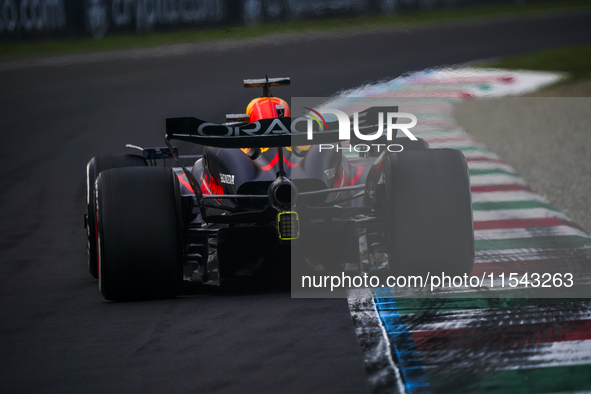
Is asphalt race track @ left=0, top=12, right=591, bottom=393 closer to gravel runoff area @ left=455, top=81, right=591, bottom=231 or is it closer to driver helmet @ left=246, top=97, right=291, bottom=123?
gravel runoff area @ left=455, top=81, right=591, bottom=231

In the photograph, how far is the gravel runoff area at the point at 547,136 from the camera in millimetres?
9992

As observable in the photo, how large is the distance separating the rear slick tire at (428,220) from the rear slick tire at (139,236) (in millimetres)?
1425

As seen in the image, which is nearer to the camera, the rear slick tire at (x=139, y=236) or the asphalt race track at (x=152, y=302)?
the asphalt race track at (x=152, y=302)

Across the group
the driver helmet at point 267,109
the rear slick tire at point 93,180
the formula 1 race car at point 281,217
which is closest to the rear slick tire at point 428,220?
the formula 1 race car at point 281,217

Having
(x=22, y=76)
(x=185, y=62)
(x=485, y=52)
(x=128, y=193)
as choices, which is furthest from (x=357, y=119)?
(x=22, y=76)

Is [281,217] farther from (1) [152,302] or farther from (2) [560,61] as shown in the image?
(2) [560,61]

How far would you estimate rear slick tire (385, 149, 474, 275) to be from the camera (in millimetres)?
5637

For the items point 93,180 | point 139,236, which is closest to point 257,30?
point 93,180

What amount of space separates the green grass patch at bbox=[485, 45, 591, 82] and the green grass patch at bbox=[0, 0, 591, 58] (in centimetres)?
96

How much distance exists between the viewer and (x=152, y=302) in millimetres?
5984

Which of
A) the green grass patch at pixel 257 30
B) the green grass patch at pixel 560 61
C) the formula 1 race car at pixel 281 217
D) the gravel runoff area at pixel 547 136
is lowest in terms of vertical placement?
the gravel runoff area at pixel 547 136

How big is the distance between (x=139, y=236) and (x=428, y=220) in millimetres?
1859

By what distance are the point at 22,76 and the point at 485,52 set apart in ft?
31.4

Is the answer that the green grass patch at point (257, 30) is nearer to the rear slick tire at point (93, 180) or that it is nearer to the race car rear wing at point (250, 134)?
the rear slick tire at point (93, 180)
